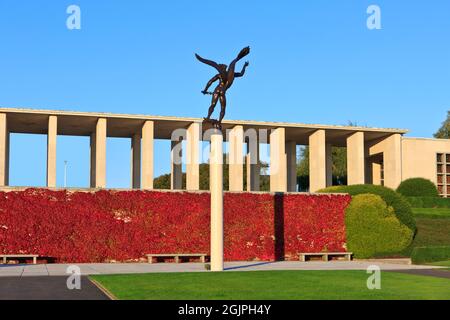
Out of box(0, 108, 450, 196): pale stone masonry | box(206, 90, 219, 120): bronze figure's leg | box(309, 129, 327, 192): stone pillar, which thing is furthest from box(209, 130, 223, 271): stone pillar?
box(309, 129, 327, 192): stone pillar

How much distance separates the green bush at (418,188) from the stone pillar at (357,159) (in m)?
3.22

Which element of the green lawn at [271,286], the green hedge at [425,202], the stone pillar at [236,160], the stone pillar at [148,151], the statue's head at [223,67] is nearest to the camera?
the green lawn at [271,286]

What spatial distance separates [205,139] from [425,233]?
778 inches

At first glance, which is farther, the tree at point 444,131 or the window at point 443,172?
the tree at point 444,131

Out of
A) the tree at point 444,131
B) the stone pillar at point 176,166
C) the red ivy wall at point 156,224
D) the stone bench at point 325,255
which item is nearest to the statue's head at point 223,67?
the red ivy wall at point 156,224

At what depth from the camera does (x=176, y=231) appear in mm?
28109

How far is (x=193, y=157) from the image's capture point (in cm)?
4475

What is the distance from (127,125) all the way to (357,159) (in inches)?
726

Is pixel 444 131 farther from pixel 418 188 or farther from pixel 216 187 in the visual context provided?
pixel 216 187

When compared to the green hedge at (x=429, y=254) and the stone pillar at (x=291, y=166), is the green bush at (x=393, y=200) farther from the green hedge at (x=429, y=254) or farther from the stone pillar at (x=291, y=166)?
the stone pillar at (x=291, y=166)

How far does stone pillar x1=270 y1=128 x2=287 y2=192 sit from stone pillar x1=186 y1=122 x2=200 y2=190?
6458 millimetres

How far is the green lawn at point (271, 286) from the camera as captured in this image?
12.8 metres

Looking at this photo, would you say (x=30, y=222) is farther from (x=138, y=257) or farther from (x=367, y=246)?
(x=367, y=246)
